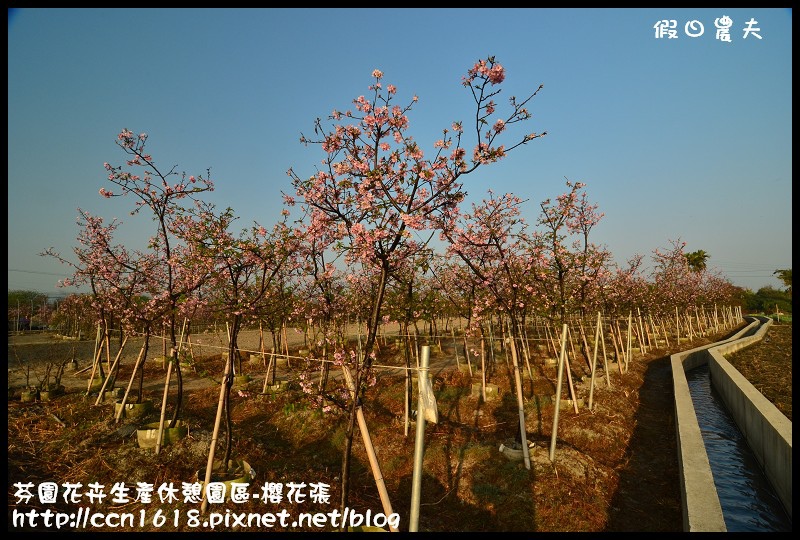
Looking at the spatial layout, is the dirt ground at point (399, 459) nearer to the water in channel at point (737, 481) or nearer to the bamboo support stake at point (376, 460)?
the bamboo support stake at point (376, 460)

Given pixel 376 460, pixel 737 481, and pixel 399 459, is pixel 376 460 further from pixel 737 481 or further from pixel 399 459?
pixel 737 481

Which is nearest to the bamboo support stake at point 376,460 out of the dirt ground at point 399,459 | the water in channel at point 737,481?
the dirt ground at point 399,459

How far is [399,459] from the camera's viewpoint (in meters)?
9.90

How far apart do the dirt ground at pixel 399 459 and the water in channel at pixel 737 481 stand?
1.08 meters

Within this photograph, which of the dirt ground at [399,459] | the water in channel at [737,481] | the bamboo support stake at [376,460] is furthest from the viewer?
the water in channel at [737,481]

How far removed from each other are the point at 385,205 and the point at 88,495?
751 centimetres

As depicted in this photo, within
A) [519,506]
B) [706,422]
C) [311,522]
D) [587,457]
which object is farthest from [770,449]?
[311,522]

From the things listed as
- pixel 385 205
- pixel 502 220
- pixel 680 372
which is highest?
pixel 502 220

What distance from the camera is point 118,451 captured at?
8938 millimetres

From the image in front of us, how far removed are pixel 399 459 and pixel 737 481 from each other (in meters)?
8.12

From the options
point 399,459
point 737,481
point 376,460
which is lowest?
point 737,481

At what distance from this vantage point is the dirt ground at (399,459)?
7.12 meters

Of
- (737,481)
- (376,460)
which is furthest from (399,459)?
(737,481)

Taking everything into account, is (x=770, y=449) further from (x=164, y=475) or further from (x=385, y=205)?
(x=164, y=475)
